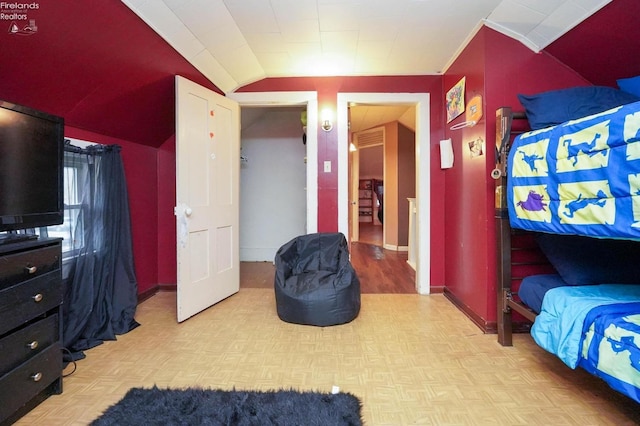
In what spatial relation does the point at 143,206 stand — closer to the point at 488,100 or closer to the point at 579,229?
the point at 488,100

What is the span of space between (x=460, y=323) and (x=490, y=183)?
1.17 meters

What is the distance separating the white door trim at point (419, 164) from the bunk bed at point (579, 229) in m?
1.03

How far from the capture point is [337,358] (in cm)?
189

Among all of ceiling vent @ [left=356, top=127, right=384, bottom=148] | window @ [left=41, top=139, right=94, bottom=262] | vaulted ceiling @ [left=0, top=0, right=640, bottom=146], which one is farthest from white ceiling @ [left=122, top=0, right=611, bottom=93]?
ceiling vent @ [left=356, top=127, right=384, bottom=148]

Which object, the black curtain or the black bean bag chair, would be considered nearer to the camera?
the black curtain

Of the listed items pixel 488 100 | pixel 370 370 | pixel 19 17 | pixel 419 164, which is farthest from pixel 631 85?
pixel 19 17

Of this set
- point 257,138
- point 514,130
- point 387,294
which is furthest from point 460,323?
point 257,138

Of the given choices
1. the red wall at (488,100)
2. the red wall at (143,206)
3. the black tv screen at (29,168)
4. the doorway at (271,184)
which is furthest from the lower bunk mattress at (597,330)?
the doorway at (271,184)

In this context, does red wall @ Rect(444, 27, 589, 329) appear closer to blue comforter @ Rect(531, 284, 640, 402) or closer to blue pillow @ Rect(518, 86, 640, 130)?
blue pillow @ Rect(518, 86, 640, 130)

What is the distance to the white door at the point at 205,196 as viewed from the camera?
8.04 feet

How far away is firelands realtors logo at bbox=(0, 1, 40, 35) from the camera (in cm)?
135

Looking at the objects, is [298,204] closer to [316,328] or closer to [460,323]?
[316,328]

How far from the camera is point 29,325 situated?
54.6 inches

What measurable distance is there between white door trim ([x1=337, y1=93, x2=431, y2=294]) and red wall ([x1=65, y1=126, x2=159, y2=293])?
2006mm
